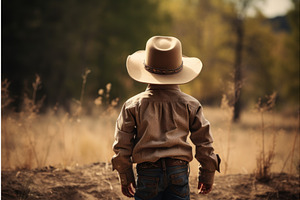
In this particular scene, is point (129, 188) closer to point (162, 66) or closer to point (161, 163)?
point (161, 163)

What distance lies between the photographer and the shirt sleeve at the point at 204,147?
7.38 feet

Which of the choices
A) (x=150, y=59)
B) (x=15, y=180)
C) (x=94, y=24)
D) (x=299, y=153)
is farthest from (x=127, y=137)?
(x=94, y=24)

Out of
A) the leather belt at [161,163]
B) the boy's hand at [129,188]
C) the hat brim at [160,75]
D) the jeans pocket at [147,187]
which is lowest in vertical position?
the boy's hand at [129,188]

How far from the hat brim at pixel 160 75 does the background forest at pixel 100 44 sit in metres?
8.00

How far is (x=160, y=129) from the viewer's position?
2240mm

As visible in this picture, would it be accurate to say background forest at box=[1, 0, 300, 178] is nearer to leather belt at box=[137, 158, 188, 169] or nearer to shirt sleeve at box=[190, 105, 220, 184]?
shirt sleeve at box=[190, 105, 220, 184]

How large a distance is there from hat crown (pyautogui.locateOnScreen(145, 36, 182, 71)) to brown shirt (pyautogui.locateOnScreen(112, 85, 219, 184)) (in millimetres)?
163

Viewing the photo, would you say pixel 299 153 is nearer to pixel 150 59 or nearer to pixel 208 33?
pixel 150 59

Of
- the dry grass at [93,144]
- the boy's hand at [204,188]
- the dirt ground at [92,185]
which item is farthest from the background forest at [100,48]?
the boy's hand at [204,188]

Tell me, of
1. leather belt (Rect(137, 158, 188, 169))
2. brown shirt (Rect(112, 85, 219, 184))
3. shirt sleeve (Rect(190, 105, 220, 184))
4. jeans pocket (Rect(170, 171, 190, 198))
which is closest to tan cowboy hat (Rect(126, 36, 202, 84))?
brown shirt (Rect(112, 85, 219, 184))

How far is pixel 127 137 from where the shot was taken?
222 centimetres

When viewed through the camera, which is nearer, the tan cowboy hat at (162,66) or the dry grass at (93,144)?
the tan cowboy hat at (162,66)

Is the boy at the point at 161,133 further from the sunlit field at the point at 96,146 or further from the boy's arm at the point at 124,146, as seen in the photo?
A: the sunlit field at the point at 96,146

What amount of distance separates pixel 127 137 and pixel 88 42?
1205 cm
